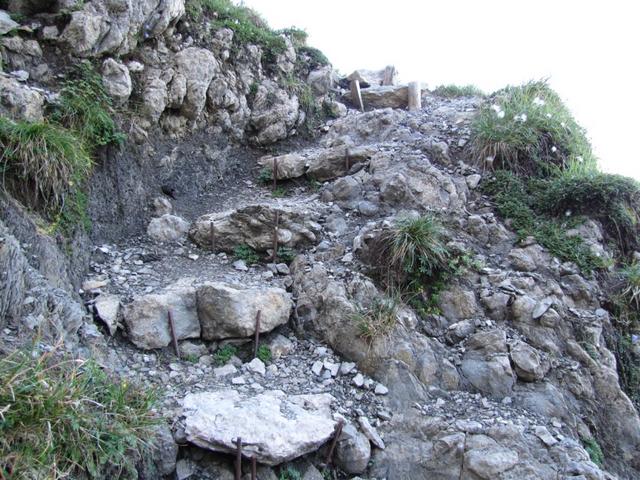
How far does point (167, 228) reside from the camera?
6.70 meters

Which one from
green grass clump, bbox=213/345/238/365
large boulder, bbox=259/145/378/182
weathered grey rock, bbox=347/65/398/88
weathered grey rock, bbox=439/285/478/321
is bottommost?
green grass clump, bbox=213/345/238/365

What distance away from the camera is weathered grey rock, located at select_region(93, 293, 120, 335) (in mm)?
4887

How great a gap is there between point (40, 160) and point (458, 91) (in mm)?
9174

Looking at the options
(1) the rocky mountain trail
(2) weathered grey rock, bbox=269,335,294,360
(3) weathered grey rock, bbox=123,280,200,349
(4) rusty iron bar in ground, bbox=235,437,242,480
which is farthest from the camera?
(2) weathered grey rock, bbox=269,335,294,360

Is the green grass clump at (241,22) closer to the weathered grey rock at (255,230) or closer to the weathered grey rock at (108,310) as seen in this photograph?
the weathered grey rock at (255,230)

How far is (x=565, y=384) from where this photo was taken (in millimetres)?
5168

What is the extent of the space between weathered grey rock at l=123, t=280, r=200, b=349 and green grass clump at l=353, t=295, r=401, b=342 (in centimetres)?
178

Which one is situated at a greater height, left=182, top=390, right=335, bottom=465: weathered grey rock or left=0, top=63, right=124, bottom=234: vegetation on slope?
left=0, top=63, right=124, bottom=234: vegetation on slope

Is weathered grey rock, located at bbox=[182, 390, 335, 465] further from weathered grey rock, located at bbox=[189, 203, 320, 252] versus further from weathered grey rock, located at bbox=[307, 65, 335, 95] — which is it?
weathered grey rock, located at bbox=[307, 65, 335, 95]

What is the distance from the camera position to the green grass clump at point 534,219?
636 centimetres

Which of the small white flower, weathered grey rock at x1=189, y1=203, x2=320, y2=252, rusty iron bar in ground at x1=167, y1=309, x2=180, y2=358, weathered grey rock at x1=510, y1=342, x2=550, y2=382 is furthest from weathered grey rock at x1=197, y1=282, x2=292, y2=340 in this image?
the small white flower

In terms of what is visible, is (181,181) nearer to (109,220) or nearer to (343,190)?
(109,220)

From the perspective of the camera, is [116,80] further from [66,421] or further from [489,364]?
[489,364]

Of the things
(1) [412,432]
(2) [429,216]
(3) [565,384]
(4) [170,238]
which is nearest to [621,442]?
(3) [565,384]
